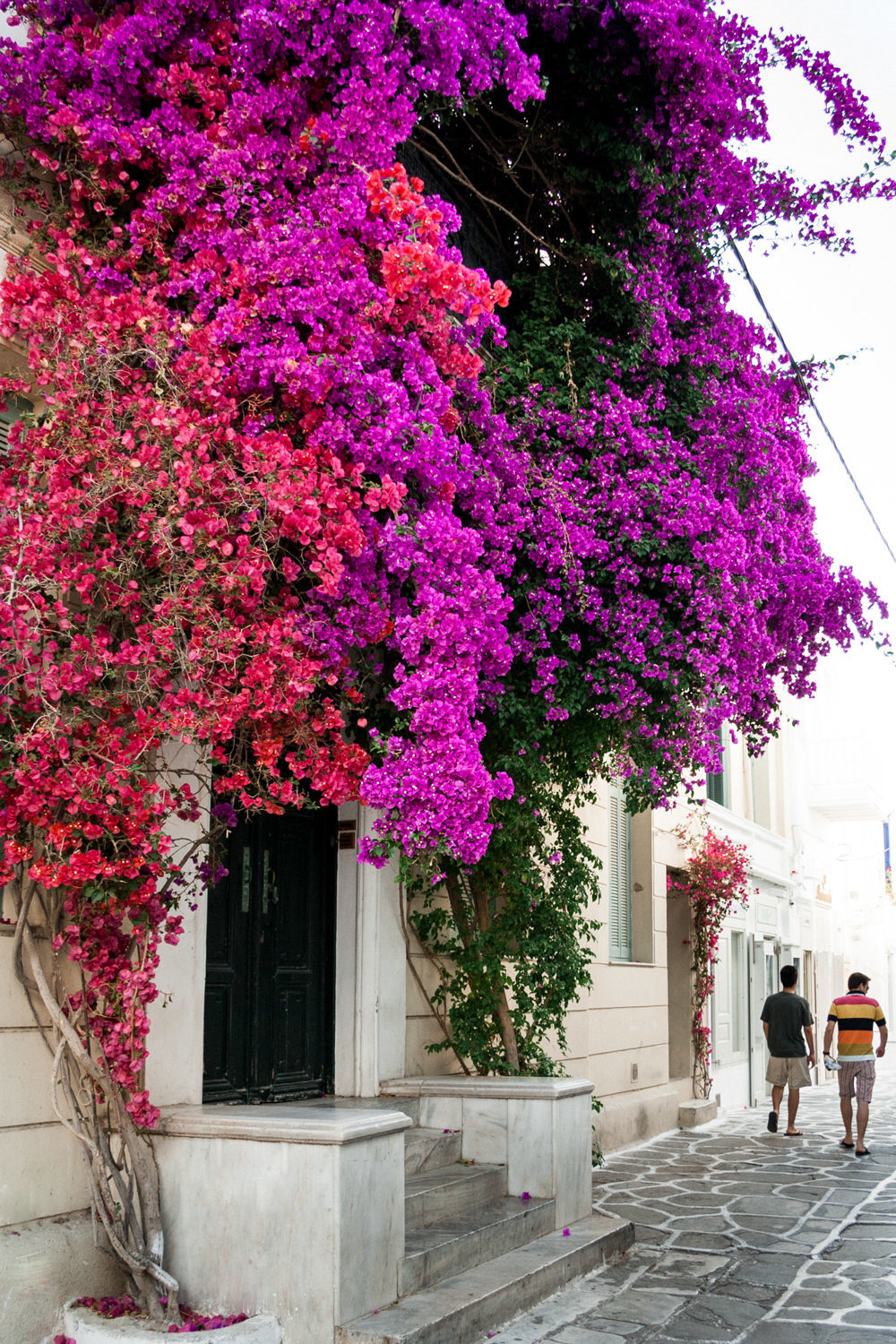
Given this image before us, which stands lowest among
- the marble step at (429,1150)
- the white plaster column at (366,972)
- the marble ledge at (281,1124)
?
the marble step at (429,1150)

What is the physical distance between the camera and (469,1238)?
5852mm

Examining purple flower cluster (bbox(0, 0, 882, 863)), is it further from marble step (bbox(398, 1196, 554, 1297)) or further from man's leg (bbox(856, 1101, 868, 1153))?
man's leg (bbox(856, 1101, 868, 1153))

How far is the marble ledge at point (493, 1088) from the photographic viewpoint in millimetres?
6926

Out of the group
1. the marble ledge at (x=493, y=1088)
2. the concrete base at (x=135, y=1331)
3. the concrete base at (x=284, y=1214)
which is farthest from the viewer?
the marble ledge at (x=493, y=1088)

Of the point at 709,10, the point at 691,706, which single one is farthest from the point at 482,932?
the point at 709,10

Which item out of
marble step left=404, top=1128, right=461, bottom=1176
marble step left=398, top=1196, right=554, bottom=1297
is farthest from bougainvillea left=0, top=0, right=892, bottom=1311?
marble step left=398, top=1196, right=554, bottom=1297

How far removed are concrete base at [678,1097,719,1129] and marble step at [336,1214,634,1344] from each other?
6562 millimetres

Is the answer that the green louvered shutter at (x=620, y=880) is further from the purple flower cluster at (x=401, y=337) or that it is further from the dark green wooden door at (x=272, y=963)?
the purple flower cluster at (x=401, y=337)

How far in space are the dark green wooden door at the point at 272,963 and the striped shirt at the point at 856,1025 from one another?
19.5ft

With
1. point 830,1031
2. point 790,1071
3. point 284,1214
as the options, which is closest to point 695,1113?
point 790,1071

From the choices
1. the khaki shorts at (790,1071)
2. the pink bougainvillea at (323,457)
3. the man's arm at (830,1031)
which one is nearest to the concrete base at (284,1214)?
the pink bougainvillea at (323,457)

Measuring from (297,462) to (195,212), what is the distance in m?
1.42

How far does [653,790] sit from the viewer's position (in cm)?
735

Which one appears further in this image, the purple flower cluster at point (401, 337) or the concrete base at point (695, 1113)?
the concrete base at point (695, 1113)
